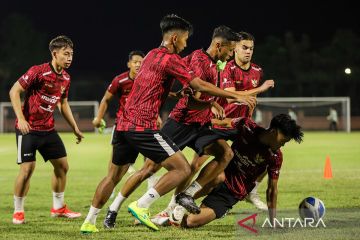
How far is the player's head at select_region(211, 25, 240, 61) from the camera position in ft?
28.8

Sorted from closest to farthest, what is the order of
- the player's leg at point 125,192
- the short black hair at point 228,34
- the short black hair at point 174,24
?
the short black hair at point 174,24 → the player's leg at point 125,192 → the short black hair at point 228,34

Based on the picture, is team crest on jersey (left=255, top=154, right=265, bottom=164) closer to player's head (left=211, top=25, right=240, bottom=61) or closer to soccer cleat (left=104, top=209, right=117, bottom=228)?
player's head (left=211, top=25, right=240, bottom=61)

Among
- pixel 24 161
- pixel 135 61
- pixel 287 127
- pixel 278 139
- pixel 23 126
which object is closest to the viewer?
pixel 287 127

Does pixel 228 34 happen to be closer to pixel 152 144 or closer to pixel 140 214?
pixel 152 144

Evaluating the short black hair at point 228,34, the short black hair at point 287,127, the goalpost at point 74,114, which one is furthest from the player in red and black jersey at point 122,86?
the goalpost at point 74,114

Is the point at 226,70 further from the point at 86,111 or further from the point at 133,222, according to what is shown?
the point at 86,111

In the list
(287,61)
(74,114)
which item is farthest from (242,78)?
(287,61)

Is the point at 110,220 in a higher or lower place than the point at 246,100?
lower

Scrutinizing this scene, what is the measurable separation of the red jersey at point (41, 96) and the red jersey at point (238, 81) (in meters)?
2.16

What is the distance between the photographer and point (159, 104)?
765 cm

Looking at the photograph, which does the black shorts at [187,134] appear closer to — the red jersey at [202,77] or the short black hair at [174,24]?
the red jersey at [202,77]

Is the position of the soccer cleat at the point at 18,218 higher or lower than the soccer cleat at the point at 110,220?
lower

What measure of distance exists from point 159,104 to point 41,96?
7.73ft

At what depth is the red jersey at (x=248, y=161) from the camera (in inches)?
316
